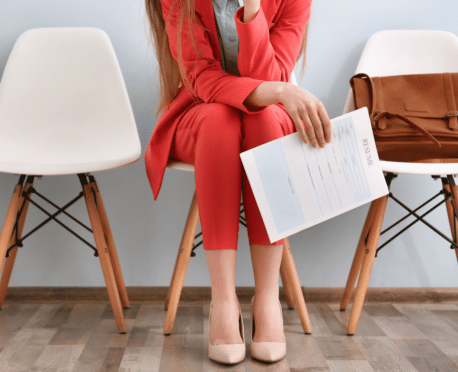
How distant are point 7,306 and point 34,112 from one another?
544 mm

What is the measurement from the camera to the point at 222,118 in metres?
0.84

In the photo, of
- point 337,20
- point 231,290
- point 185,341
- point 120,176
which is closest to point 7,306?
point 120,176

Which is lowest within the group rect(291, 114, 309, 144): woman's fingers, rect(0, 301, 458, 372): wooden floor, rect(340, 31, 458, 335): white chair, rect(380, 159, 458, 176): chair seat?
rect(0, 301, 458, 372): wooden floor

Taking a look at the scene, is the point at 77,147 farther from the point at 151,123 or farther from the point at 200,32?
the point at 200,32

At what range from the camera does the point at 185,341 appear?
1.00 m

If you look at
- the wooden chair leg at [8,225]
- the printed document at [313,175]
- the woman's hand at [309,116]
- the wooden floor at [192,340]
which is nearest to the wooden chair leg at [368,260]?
the wooden floor at [192,340]

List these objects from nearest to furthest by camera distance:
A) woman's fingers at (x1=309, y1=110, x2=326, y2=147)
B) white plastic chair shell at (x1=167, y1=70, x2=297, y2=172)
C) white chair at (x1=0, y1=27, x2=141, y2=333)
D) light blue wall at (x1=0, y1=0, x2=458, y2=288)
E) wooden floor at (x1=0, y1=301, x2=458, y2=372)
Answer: woman's fingers at (x1=309, y1=110, x2=326, y2=147), wooden floor at (x1=0, y1=301, x2=458, y2=372), white plastic chair shell at (x1=167, y1=70, x2=297, y2=172), white chair at (x1=0, y1=27, x2=141, y2=333), light blue wall at (x1=0, y1=0, x2=458, y2=288)

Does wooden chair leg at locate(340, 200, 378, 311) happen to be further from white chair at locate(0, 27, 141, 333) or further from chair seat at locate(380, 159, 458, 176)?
white chair at locate(0, 27, 141, 333)

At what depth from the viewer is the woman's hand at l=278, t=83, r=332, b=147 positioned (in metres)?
0.77

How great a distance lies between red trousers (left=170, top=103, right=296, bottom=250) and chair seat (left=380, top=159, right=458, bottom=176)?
0.93 feet

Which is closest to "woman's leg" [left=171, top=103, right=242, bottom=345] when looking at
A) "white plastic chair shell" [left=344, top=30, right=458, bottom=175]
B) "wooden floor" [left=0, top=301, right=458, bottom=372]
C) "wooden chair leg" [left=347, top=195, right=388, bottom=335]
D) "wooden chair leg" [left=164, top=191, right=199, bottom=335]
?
"wooden floor" [left=0, top=301, right=458, bottom=372]

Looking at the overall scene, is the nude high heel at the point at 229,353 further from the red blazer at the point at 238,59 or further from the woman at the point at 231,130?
the red blazer at the point at 238,59

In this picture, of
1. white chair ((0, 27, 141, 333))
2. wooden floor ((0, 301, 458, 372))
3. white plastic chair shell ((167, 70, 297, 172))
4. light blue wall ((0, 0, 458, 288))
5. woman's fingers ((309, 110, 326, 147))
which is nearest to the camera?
woman's fingers ((309, 110, 326, 147))

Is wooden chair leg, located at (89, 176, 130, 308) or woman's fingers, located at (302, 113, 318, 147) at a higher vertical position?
woman's fingers, located at (302, 113, 318, 147)
